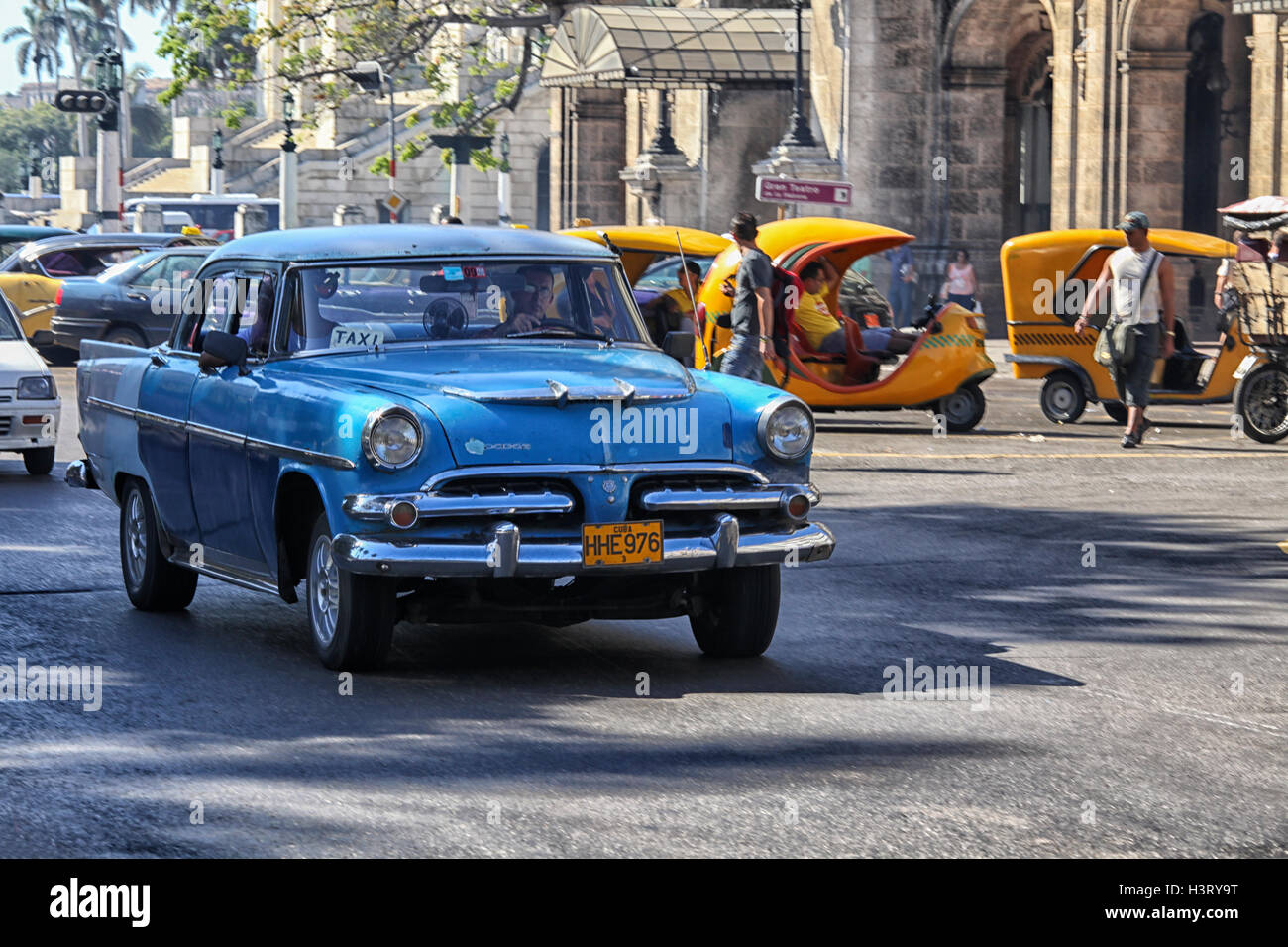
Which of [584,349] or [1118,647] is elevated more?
[584,349]

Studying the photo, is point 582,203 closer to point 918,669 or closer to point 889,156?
point 889,156

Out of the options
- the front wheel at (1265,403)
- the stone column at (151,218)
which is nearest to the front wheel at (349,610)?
the front wheel at (1265,403)

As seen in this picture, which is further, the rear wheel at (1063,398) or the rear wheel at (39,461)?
the rear wheel at (1063,398)

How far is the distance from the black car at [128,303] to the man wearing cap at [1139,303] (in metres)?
12.5

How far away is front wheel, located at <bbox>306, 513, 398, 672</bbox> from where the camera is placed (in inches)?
321

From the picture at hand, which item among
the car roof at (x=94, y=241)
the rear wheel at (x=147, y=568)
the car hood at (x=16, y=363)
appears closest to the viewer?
the rear wheel at (x=147, y=568)

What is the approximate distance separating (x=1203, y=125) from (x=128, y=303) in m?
17.2

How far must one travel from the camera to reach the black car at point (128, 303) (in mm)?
26703

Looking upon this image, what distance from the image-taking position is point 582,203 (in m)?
52.0

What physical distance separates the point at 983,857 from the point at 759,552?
2700mm
